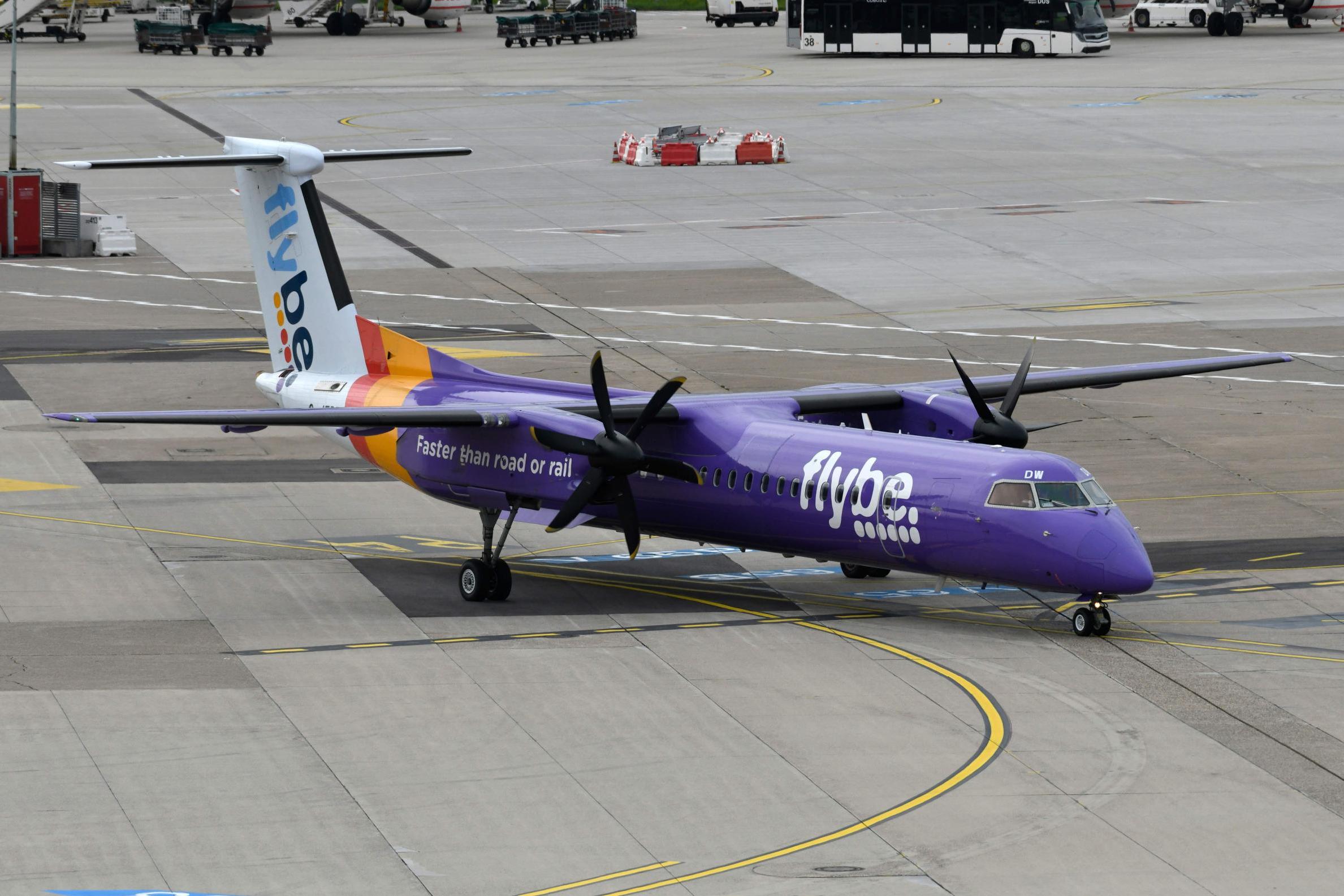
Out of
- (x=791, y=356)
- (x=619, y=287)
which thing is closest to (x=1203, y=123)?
(x=619, y=287)

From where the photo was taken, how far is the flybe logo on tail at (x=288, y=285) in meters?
36.6

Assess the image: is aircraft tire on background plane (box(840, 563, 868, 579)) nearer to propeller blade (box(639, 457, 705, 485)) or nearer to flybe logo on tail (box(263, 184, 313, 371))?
propeller blade (box(639, 457, 705, 485))

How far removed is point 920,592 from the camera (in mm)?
32844

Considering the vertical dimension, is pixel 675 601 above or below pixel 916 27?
below

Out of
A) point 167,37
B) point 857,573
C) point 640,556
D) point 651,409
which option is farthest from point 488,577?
point 167,37

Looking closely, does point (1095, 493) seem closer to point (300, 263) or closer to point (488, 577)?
point (488, 577)

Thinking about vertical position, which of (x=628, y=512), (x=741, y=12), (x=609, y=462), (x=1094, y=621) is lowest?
(x=1094, y=621)

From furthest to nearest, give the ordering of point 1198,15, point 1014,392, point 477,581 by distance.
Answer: point 1198,15
point 1014,392
point 477,581

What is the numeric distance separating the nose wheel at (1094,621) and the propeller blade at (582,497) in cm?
766

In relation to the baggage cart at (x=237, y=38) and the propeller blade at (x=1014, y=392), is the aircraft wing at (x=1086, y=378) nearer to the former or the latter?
the propeller blade at (x=1014, y=392)

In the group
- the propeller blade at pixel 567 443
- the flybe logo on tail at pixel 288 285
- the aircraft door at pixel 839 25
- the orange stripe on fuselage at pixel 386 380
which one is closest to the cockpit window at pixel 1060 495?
the propeller blade at pixel 567 443

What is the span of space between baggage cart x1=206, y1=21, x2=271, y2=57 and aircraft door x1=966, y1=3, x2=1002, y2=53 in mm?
45151

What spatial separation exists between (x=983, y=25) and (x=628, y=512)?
94946 mm

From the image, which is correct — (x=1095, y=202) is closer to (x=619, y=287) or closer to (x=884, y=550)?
(x=619, y=287)
